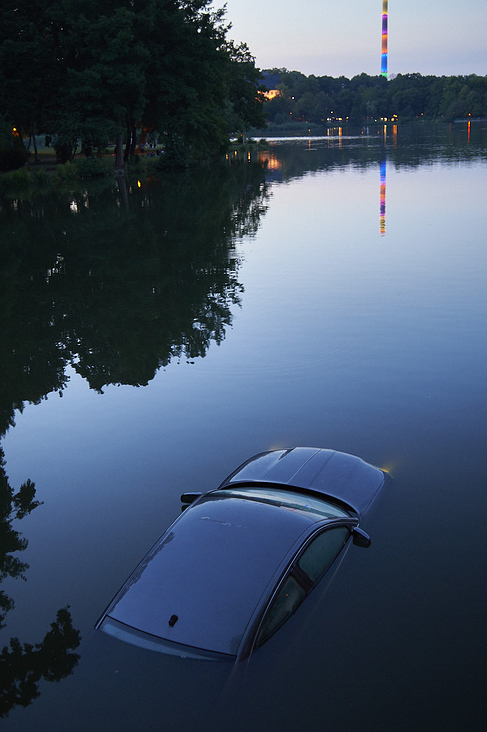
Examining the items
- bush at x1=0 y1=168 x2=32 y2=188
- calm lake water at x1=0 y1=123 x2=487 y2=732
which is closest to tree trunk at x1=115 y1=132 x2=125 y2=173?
bush at x1=0 y1=168 x2=32 y2=188

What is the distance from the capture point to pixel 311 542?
20.9 feet

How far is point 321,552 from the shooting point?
667 cm

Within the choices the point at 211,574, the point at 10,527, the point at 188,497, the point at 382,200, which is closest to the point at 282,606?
the point at 211,574

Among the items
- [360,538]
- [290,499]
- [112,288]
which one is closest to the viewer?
[290,499]

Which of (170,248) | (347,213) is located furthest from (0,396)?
(347,213)

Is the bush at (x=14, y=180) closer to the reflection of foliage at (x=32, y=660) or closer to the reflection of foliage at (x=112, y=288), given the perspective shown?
the reflection of foliage at (x=112, y=288)

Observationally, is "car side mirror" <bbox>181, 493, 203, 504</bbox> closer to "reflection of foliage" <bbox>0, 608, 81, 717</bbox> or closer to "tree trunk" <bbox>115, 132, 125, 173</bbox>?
"reflection of foliage" <bbox>0, 608, 81, 717</bbox>

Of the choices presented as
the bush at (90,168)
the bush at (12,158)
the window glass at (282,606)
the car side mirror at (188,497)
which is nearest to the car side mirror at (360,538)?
the window glass at (282,606)

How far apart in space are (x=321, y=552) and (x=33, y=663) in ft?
9.50

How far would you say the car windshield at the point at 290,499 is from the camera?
6875 mm

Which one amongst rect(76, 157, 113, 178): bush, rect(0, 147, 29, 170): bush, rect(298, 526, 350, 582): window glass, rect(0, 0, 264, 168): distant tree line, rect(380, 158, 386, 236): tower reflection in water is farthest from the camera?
rect(0, 147, 29, 170): bush

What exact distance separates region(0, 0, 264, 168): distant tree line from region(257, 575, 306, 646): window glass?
Result: 54264 mm

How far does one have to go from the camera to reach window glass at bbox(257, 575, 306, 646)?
570 cm

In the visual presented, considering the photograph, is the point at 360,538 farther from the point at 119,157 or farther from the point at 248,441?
the point at 119,157
